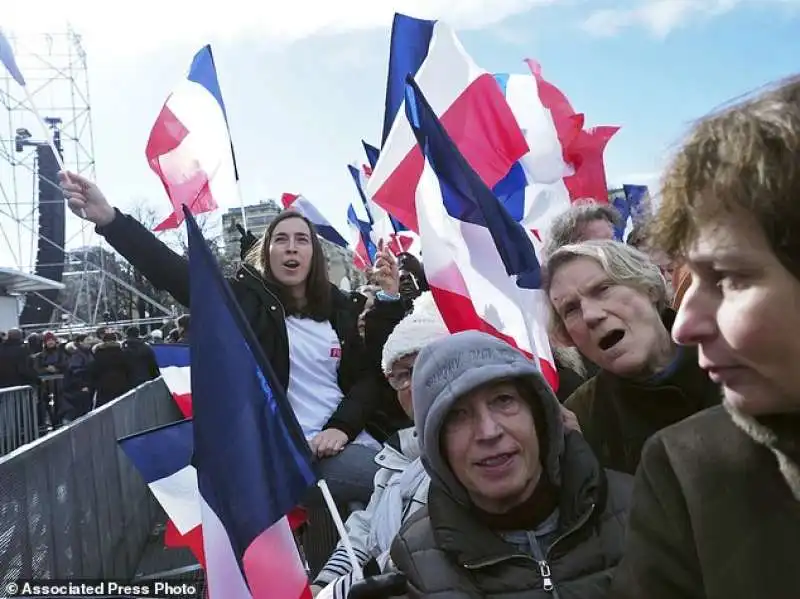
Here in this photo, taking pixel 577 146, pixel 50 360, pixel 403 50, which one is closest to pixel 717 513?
pixel 403 50

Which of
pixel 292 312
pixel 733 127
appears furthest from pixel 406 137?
pixel 733 127

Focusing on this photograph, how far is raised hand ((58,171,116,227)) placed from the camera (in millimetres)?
3229

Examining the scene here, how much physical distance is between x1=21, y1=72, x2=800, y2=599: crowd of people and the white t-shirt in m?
0.01

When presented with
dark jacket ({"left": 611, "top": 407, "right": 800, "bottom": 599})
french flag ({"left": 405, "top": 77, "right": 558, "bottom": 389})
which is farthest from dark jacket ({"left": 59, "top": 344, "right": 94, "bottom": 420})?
dark jacket ({"left": 611, "top": 407, "right": 800, "bottom": 599})

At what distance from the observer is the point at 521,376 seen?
1828 millimetres

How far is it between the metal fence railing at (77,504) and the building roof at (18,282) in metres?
18.1

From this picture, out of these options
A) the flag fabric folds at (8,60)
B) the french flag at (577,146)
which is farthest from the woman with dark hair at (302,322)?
the french flag at (577,146)

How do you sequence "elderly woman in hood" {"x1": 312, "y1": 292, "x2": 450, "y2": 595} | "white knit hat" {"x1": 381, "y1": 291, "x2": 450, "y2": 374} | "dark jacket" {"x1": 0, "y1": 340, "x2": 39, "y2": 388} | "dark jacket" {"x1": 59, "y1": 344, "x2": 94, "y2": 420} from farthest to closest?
"dark jacket" {"x1": 59, "y1": 344, "x2": 94, "y2": 420} < "dark jacket" {"x1": 0, "y1": 340, "x2": 39, "y2": 388} < "white knit hat" {"x1": 381, "y1": 291, "x2": 450, "y2": 374} < "elderly woman in hood" {"x1": 312, "y1": 292, "x2": 450, "y2": 595}

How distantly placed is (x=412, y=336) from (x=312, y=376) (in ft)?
2.99

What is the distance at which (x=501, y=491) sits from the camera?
1.75 metres

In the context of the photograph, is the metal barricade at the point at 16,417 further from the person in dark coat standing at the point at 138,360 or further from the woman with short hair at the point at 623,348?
the woman with short hair at the point at 623,348

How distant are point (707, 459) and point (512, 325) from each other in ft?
6.25

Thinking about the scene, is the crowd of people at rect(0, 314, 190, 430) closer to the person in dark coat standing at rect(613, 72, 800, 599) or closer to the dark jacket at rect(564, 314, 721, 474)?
the dark jacket at rect(564, 314, 721, 474)

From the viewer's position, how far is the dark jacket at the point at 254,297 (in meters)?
3.31
